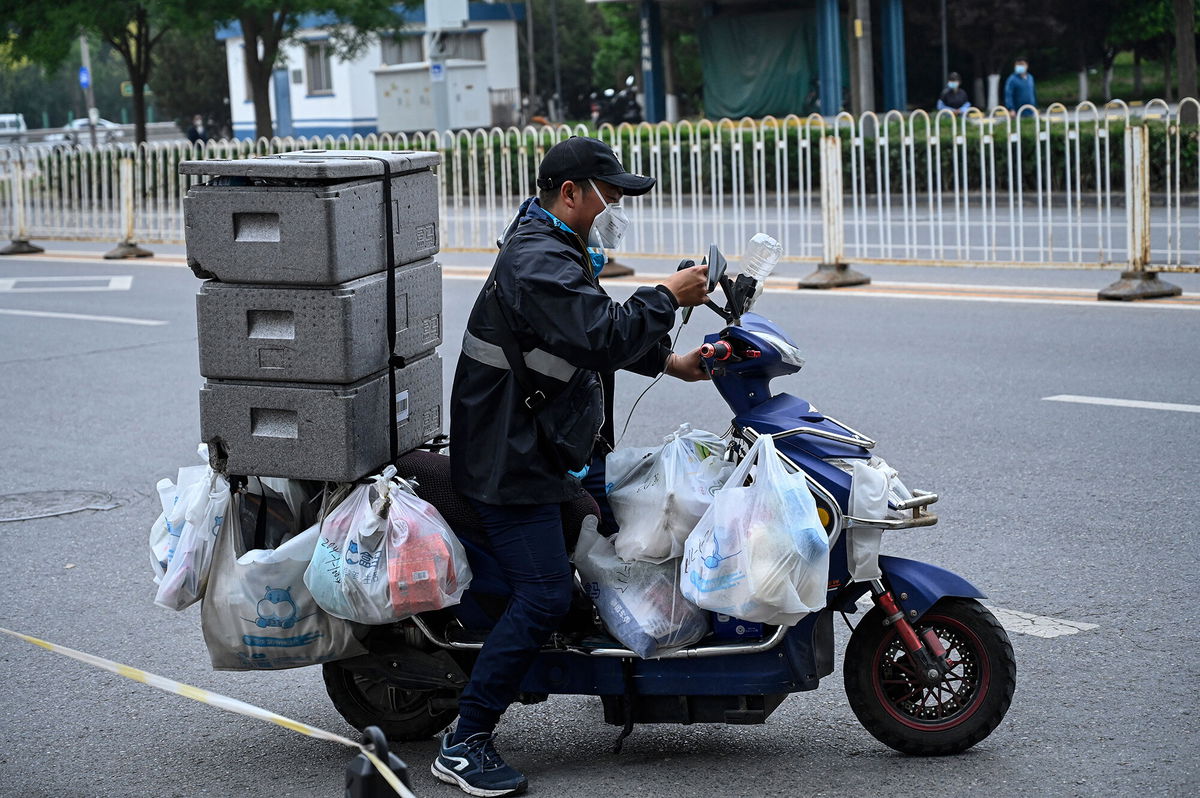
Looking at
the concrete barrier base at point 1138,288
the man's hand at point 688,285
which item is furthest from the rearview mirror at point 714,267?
the concrete barrier base at point 1138,288

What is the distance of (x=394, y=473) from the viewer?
4.07 m

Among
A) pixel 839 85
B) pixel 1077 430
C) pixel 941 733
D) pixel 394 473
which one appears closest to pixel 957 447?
pixel 1077 430

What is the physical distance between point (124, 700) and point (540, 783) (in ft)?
5.43

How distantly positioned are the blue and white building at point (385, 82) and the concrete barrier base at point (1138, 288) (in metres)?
34.7

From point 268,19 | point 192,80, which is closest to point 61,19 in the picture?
point 268,19

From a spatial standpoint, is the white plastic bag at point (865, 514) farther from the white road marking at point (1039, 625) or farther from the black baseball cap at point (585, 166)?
the white road marking at point (1039, 625)

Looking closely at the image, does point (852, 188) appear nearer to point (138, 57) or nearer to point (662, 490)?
point (662, 490)

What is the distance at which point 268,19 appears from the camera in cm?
3125

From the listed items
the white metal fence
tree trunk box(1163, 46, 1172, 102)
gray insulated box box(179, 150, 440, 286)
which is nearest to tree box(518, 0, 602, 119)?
tree trunk box(1163, 46, 1172, 102)

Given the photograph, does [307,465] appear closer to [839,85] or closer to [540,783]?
[540,783]

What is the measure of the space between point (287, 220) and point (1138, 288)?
30.3ft

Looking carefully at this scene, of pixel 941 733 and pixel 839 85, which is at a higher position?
pixel 839 85

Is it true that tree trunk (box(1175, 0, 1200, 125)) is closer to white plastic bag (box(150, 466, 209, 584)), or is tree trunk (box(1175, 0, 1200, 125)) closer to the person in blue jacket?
the person in blue jacket

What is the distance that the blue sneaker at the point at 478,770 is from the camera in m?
3.92
